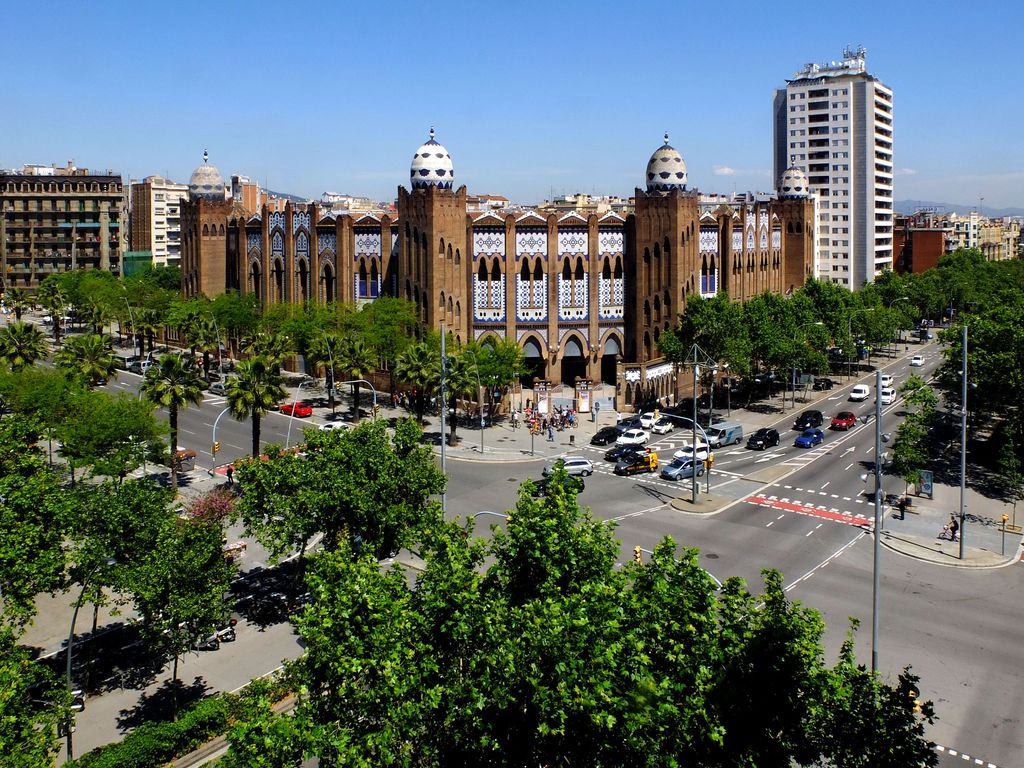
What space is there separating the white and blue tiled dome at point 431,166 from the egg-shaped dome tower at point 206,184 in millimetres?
33712

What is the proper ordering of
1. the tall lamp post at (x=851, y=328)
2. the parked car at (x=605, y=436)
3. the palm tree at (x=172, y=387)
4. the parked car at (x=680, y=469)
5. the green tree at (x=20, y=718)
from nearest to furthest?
1. the green tree at (x=20, y=718)
2. the palm tree at (x=172, y=387)
3. the parked car at (x=680, y=469)
4. the parked car at (x=605, y=436)
5. the tall lamp post at (x=851, y=328)

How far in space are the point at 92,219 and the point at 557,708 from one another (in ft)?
502

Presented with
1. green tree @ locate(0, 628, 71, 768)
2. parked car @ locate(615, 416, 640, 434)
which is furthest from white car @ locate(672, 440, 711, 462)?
green tree @ locate(0, 628, 71, 768)

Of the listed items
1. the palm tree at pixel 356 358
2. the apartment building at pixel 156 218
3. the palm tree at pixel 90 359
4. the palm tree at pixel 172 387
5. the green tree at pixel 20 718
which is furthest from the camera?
the apartment building at pixel 156 218

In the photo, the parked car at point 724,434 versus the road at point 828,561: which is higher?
the parked car at point 724,434

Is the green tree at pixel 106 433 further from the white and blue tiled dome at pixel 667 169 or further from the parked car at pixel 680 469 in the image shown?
the white and blue tiled dome at pixel 667 169

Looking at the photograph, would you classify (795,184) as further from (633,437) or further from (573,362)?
(633,437)

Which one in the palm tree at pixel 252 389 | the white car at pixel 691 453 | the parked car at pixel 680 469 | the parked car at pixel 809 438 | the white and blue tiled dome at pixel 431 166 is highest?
the white and blue tiled dome at pixel 431 166

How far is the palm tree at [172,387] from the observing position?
4994 centimetres

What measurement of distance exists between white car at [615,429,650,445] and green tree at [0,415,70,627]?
38.8 metres

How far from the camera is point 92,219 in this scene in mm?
147625

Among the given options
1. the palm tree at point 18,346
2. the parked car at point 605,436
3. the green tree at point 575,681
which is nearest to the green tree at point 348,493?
the green tree at point 575,681

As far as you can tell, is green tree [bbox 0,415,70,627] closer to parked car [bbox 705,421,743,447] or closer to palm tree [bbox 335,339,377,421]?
palm tree [bbox 335,339,377,421]

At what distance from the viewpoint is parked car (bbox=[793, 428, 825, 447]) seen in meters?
62.8
